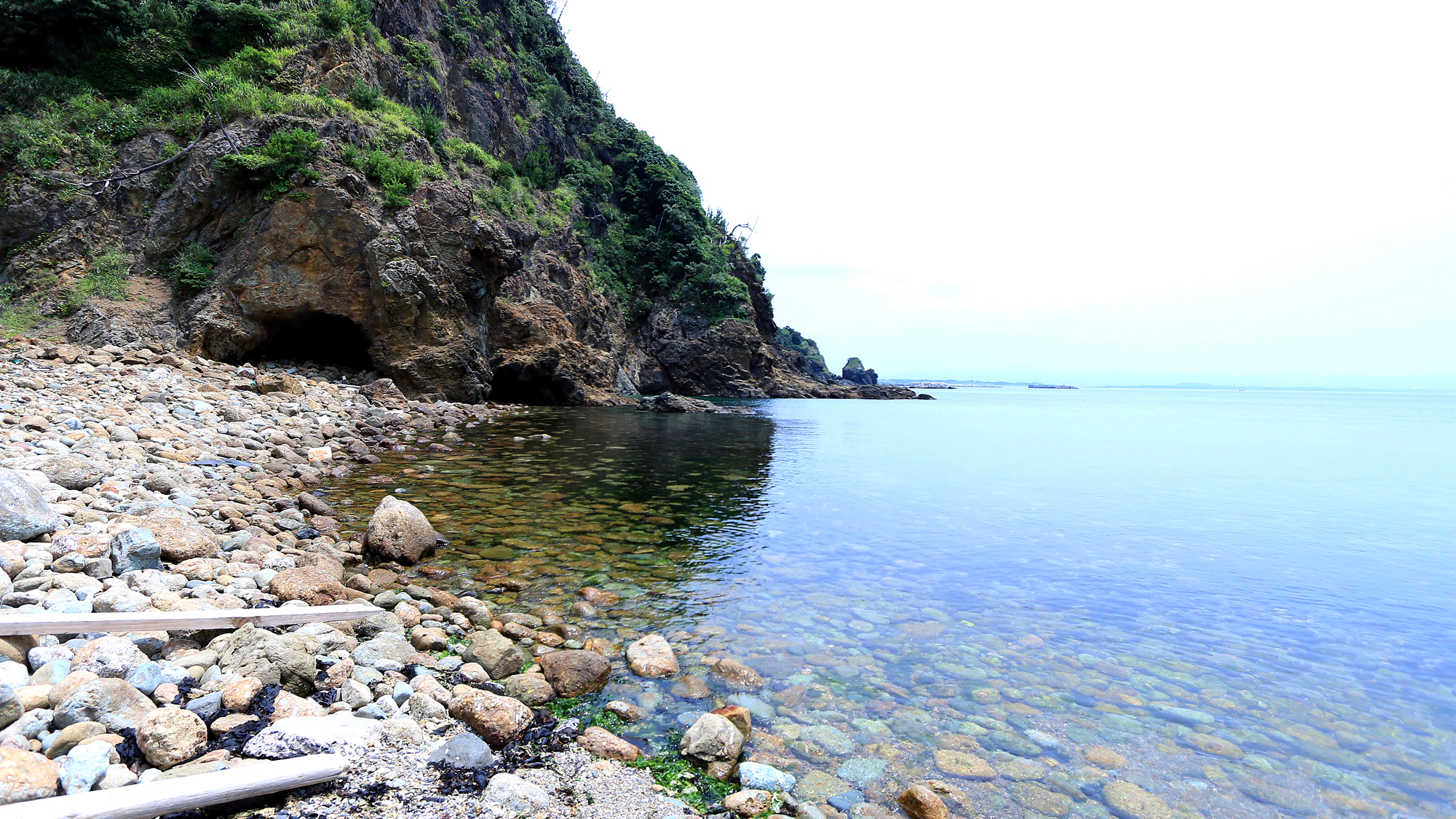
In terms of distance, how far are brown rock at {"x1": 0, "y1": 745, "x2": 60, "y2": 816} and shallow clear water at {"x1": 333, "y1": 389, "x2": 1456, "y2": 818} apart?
119 inches

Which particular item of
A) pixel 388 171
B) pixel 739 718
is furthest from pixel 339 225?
pixel 739 718

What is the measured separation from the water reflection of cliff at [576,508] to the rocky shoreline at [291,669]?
707mm

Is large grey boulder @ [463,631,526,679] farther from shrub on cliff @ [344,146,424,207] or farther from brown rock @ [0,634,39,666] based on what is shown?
shrub on cliff @ [344,146,424,207]

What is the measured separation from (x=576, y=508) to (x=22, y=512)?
653cm

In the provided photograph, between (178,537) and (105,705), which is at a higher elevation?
(178,537)

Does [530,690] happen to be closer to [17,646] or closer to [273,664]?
[273,664]

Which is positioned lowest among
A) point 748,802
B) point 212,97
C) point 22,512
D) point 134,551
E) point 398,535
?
point 748,802

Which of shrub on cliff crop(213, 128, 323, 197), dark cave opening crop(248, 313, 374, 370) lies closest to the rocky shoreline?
shrub on cliff crop(213, 128, 323, 197)

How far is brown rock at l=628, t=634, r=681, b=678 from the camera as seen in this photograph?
5211mm

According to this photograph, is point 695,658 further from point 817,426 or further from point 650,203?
point 650,203

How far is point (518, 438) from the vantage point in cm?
1822

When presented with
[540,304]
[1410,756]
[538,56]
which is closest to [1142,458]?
[1410,756]

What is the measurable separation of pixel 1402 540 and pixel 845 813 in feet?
49.3

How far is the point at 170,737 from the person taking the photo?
3059 mm
